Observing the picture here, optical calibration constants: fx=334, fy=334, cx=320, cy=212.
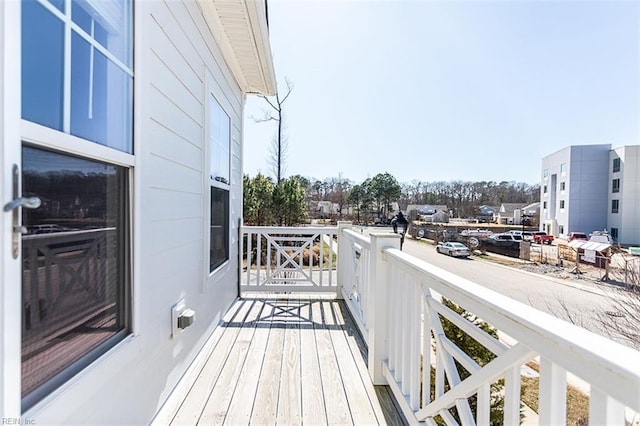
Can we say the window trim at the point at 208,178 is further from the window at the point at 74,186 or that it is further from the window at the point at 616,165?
the window at the point at 616,165

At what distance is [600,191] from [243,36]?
37.6m

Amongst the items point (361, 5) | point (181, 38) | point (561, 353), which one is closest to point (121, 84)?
point (181, 38)

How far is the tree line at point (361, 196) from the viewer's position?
11367 mm

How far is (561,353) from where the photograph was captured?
0.72 meters

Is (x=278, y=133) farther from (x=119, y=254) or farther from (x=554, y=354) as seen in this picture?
(x=554, y=354)

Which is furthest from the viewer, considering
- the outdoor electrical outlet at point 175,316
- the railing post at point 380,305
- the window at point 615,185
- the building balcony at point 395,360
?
the window at point 615,185

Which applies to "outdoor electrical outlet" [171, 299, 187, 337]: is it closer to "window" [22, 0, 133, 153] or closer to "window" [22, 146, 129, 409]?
"window" [22, 146, 129, 409]

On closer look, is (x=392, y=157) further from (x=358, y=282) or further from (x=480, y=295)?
(x=480, y=295)

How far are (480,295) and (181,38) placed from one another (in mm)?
2217

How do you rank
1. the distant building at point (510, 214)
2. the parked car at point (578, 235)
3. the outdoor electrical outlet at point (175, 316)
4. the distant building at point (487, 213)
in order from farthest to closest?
the distant building at point (487, 213)
the distant building at point (510, 214)
the parked car at point (578, 235)
the outdoor electrical outlet at point (175, 316)

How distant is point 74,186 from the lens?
45.1 inches

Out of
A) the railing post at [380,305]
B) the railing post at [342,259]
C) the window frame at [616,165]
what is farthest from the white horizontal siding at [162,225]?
the window frame at [616,165]

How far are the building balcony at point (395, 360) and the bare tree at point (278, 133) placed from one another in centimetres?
1140

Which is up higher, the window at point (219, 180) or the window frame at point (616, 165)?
the window frame at point (616, 165)
